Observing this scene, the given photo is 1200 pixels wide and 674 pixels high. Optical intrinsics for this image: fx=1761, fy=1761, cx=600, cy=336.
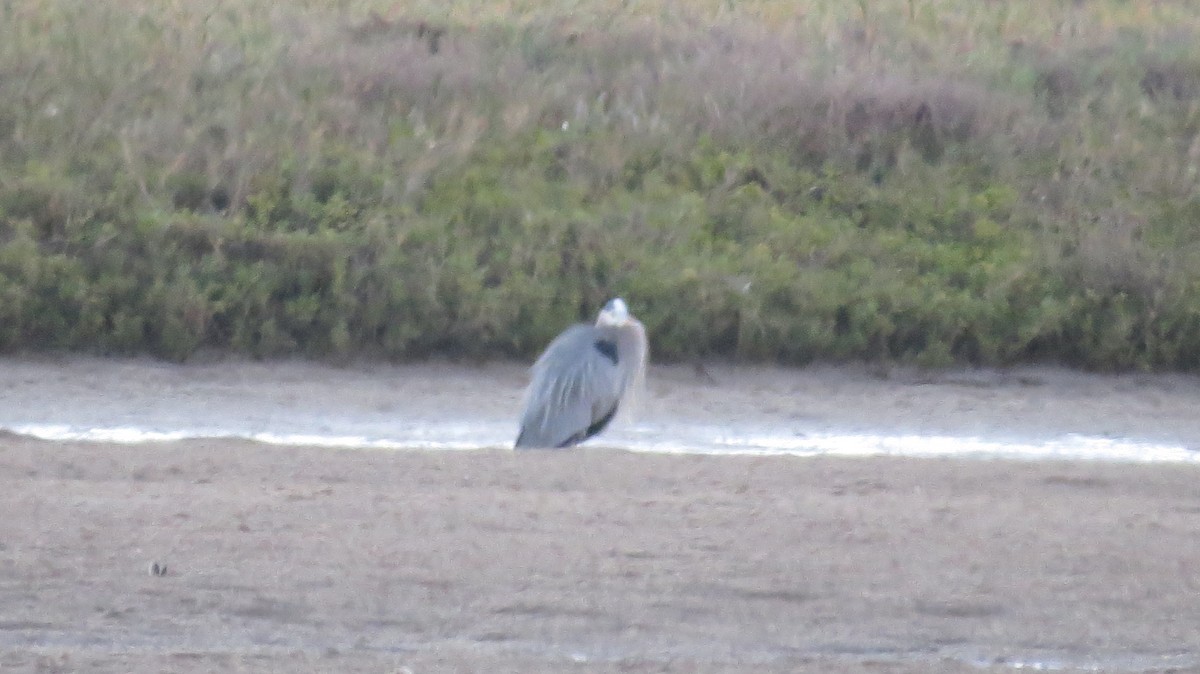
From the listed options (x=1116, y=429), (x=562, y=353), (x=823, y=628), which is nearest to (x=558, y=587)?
(x=823, y=628)

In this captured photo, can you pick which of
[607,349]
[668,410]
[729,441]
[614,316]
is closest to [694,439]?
[729,441]

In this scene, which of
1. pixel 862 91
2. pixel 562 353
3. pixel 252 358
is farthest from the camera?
pixel 862 91

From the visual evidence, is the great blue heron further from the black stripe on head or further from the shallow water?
the shallow water

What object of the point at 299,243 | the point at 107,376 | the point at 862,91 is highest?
the point at 862,91

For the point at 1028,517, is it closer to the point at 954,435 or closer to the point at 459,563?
the point at 459,563

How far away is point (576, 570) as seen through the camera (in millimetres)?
6383

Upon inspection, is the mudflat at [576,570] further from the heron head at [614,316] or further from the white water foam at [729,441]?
the white water foam at [729,441]

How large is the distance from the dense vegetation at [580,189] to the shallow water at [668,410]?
0.92ft

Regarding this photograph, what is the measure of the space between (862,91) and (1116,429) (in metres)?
5.14

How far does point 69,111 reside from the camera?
15.0 m

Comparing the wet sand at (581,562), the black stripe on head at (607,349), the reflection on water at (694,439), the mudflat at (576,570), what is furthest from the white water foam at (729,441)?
the mudflat at (576,570)

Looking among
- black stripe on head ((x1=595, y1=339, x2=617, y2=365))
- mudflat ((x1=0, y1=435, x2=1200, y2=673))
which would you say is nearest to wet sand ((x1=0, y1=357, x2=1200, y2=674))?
mudflat ((x1=0, y1=435, x2=1200, y2=673))

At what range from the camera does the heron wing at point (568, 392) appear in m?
9.77

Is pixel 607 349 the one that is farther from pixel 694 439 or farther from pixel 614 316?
pixel 694 439
